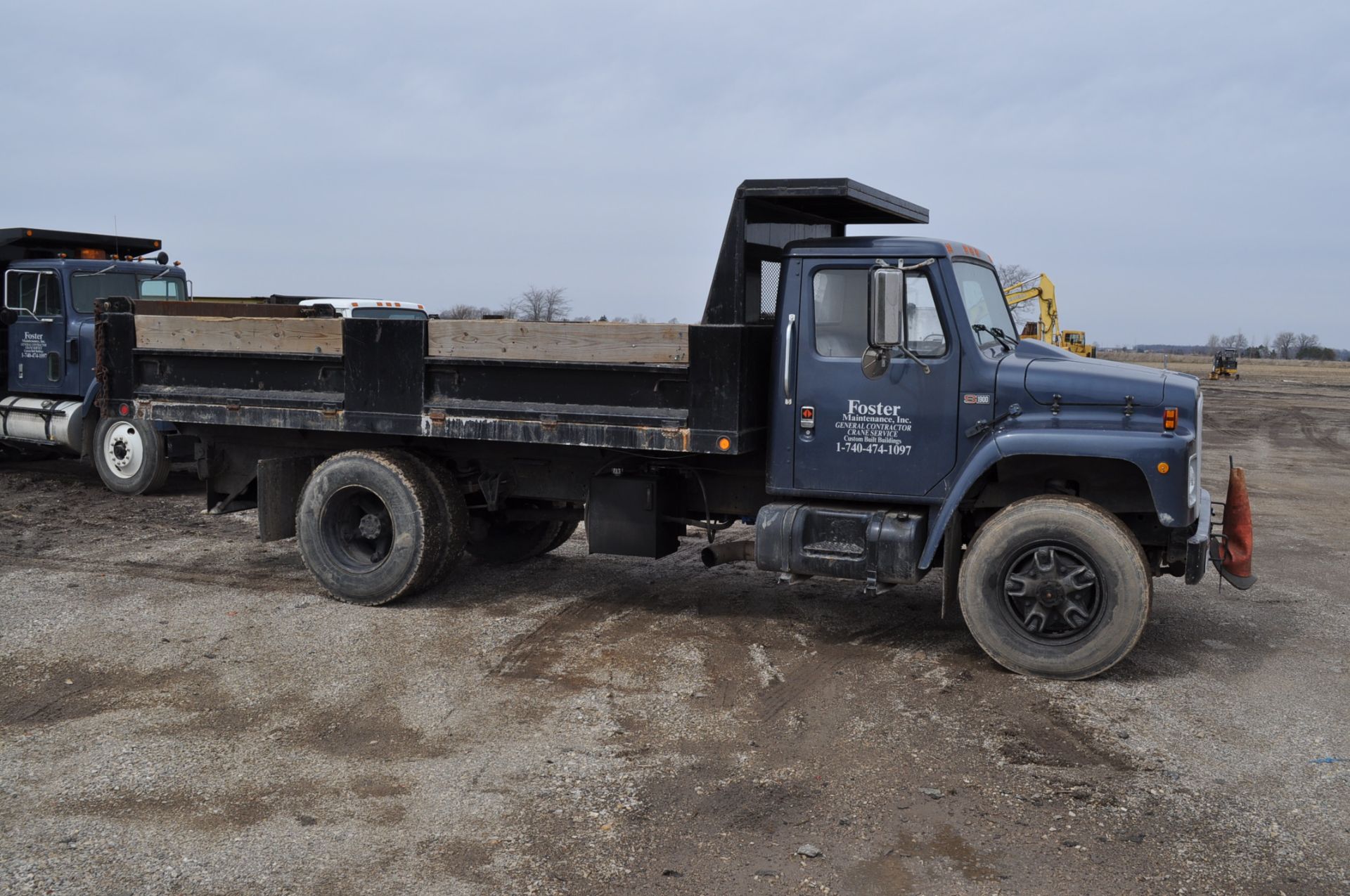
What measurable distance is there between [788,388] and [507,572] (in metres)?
3.28

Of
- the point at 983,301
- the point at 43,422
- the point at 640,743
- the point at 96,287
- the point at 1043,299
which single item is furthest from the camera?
the point at 1043,299

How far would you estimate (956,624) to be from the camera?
7516 millimetres

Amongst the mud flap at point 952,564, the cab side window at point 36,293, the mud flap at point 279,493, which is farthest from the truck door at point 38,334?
the mud flap at point 952,564

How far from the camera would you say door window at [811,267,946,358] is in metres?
6.46

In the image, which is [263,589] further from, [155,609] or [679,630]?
[679,630]

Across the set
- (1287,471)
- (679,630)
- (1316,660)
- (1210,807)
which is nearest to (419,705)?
(679,630)

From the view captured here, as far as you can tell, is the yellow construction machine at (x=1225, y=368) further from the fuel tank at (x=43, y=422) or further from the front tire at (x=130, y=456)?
the fuel tank at (x=43, y=422)

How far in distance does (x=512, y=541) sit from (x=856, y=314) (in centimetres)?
386

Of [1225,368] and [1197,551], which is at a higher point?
[1225,368]

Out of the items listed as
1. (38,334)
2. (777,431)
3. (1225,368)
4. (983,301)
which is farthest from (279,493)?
(1225,368)

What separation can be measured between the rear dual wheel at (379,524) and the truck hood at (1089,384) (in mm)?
4000

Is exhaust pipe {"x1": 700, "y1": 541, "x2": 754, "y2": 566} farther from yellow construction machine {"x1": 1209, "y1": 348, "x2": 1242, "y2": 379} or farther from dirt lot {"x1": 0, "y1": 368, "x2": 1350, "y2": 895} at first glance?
yellow construction machine {"x1": 1209, "y1": 348, "x2": 1242, "y2": 379}

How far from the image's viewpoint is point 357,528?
805 centimetres

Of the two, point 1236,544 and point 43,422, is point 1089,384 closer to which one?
point 1236,544
